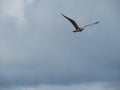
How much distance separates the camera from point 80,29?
305ft

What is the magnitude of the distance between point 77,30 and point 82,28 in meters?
1.64

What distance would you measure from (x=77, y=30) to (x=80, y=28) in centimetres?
126

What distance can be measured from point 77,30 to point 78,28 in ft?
2.92

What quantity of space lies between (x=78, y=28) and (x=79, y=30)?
122cm

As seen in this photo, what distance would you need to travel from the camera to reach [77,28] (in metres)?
93.0

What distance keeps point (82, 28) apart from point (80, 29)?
0.84 m

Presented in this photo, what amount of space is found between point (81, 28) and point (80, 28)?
0.24m

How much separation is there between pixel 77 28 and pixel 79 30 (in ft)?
3.94

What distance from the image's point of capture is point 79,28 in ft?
306

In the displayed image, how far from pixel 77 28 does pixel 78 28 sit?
0.21 meters

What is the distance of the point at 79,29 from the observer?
9288 centimetres

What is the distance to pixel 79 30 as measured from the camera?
91.9m

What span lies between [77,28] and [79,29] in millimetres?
459

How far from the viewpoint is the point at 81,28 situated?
93.4 metres
